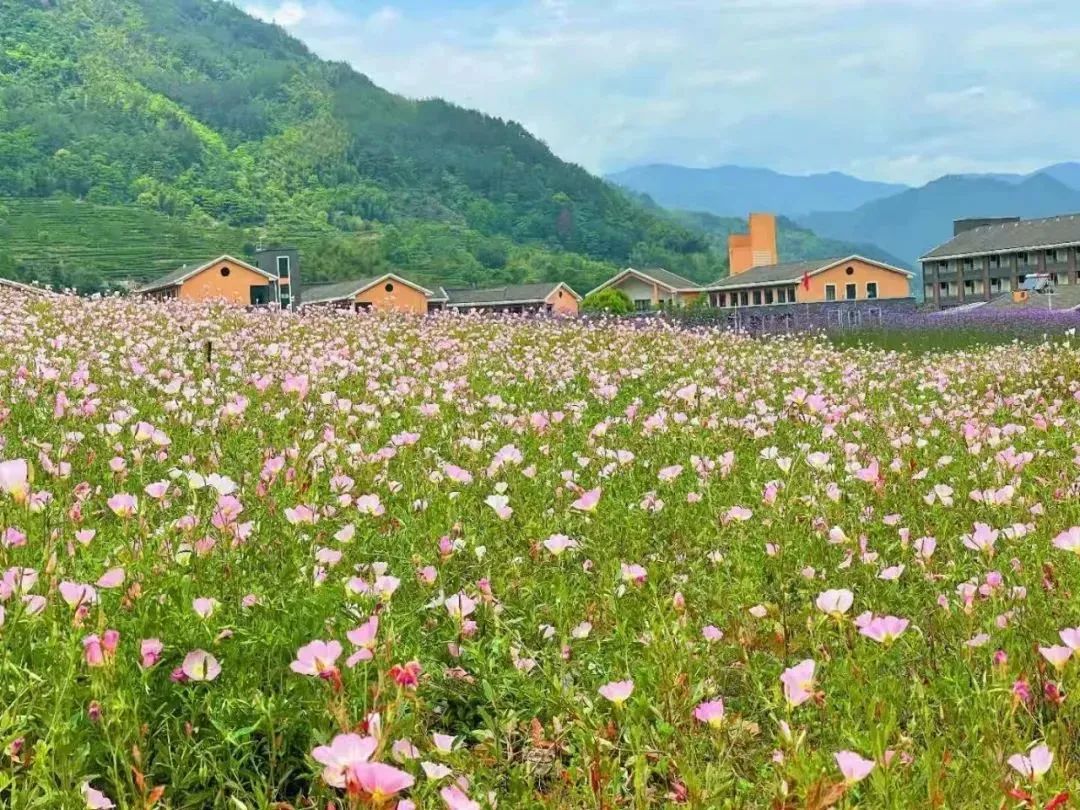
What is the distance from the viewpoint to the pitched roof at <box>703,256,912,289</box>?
77.8 metres

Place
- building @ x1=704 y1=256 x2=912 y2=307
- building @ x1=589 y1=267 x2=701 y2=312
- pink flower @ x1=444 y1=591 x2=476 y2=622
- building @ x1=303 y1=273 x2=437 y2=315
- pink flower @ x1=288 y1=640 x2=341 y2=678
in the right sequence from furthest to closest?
building @ x1=589 y1=267 x2=701 y2=312
building @ x1=704 y1=256 x2=912 y2=307
building @ x1=303 y1=273 x2=437 y2=315
pink flower @ x1=444 y1=591 x2=476 y2=622
pink flower @ x1=288 y1=640 x2=341 y2=678

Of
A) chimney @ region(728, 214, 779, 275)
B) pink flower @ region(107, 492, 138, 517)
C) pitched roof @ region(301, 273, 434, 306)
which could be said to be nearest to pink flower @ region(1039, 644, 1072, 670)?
pink flower @ region(107, 492, 138, 517)

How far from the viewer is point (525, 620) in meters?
3.50

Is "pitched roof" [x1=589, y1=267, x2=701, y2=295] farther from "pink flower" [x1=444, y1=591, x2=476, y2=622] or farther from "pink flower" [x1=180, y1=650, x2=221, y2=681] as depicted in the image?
"pink flower" [x1=180, y1=650, x2=221, y2=681]

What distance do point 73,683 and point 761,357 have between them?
10838 mm

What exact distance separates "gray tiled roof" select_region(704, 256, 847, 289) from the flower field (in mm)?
73918

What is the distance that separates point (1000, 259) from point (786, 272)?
53.1 feet

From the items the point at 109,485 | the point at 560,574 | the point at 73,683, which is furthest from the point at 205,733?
the point at 109,485

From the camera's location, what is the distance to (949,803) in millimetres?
2318

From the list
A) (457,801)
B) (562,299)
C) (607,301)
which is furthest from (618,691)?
(562,299)

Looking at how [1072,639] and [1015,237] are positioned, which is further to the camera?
[1015,237]

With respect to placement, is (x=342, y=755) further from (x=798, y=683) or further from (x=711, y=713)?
(x=798, y=683)

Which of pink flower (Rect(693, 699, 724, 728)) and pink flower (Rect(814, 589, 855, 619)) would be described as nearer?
pink flower (Rect(693, 699, 724, 728))

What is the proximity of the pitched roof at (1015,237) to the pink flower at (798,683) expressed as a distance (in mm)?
81185
